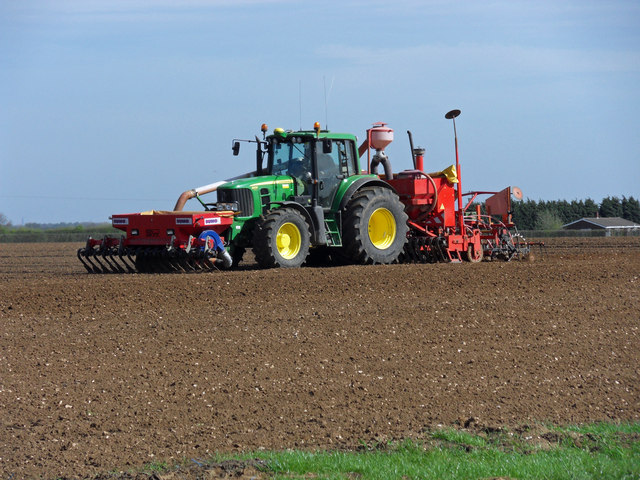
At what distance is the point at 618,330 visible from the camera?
9547 millimetres

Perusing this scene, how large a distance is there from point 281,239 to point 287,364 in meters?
6.96

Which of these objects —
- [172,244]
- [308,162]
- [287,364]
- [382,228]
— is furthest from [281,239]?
[287,364]

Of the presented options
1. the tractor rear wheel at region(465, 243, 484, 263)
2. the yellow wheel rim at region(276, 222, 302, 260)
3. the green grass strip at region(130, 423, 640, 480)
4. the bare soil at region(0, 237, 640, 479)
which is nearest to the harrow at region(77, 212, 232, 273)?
the yellow wheel rim at region(276, 222, 302, 260)

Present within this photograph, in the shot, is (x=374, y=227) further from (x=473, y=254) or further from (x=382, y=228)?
(x=473, y=254)

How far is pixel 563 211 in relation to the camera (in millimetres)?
51062

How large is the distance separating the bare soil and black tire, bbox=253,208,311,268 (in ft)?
4.76

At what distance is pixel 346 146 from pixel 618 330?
7.48 metres

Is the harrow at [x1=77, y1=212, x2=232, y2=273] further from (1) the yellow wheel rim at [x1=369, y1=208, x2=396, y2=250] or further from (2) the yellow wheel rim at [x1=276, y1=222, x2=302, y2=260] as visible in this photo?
(1) the yellow wheel rim at [x1=369, y1=208, x2=396, y2=250]

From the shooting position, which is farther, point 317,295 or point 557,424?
point 317,295

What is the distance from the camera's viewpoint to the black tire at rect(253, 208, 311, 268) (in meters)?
14.2

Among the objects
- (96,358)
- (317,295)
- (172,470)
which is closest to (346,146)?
(317,295)

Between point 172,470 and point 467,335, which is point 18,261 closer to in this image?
point 467,335

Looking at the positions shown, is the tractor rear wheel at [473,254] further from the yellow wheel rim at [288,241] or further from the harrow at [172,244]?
the harrow at [172,244]

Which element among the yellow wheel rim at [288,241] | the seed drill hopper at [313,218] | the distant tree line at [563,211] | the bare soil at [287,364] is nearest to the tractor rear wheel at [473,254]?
the seed drill hopper at [313,218]
